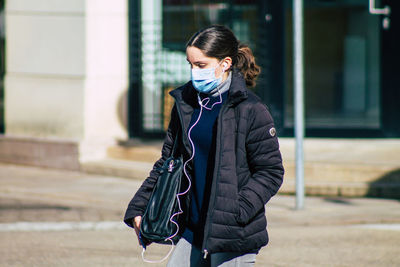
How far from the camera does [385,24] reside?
469 inches

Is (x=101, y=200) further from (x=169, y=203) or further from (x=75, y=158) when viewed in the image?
(x=169, y=203)

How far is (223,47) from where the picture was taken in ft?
11.3

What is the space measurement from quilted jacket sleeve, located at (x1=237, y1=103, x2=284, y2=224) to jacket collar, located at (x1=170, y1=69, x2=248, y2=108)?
84 millimetres

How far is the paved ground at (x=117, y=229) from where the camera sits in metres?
6.48

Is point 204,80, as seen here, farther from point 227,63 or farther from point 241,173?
point 241,173

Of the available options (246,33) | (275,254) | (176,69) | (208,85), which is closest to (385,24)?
(246,33)

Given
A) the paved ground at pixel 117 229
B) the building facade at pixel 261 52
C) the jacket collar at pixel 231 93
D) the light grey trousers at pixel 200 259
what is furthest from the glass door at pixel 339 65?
the light grey trousers at pixel 200 259

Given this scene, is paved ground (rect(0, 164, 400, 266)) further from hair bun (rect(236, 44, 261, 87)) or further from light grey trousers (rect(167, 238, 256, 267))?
hair bun (rect(236, 44, 261, 87))

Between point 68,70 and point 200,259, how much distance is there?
9.00 m

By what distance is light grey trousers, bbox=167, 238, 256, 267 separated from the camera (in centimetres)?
341

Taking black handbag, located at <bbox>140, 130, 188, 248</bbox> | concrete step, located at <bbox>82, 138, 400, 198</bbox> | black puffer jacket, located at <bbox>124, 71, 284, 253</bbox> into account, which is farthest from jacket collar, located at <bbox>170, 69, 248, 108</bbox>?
concrete step, located at <bbox>82, 138, 400, 198</bbox>

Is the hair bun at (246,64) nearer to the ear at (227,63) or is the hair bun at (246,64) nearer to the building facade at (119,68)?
the ear at (227,63)

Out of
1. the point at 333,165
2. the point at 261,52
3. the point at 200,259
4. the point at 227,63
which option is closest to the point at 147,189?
the point at 200,259

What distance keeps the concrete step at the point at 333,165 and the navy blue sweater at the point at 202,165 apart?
21.1 ft
